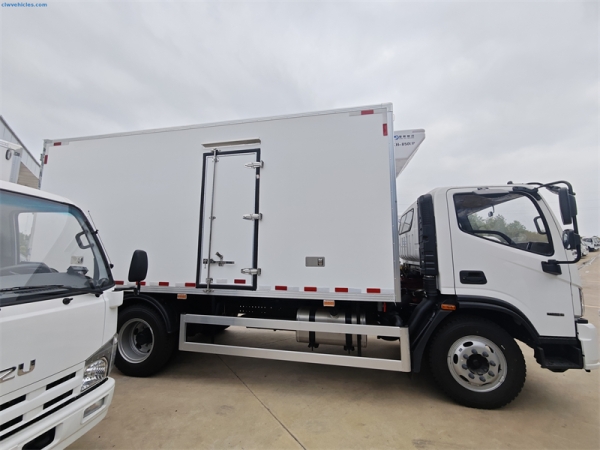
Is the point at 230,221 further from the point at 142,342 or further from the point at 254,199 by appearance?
the point at 142,342

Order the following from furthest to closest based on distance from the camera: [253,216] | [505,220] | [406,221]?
[406,221] → [253,216] → [505,220]

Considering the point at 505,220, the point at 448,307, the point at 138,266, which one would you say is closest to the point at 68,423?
the point at 138,266

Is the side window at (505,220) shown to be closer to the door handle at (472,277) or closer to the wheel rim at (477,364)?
the door handle at (472,277)

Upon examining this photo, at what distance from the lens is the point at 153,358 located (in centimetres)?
370

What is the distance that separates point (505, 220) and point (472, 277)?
77 centimetres

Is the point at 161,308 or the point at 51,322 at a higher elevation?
the point at 51,322

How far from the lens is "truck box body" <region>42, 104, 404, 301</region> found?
3.25 metres

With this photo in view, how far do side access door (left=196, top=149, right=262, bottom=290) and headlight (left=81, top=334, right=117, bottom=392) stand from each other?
4.60 ft

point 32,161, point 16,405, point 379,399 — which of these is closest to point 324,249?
point 379,399

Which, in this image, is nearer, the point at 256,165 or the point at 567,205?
the point at 567,205

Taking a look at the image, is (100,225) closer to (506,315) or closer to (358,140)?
(358,140)

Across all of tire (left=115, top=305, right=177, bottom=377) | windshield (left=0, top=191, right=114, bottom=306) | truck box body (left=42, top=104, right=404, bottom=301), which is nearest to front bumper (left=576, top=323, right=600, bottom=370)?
truck box body (left=42, top=104, right=404, bottom=301)

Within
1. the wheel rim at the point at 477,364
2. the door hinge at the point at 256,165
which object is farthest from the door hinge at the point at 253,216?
the wheel rim at the point at 477,364

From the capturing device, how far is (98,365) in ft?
6.95
